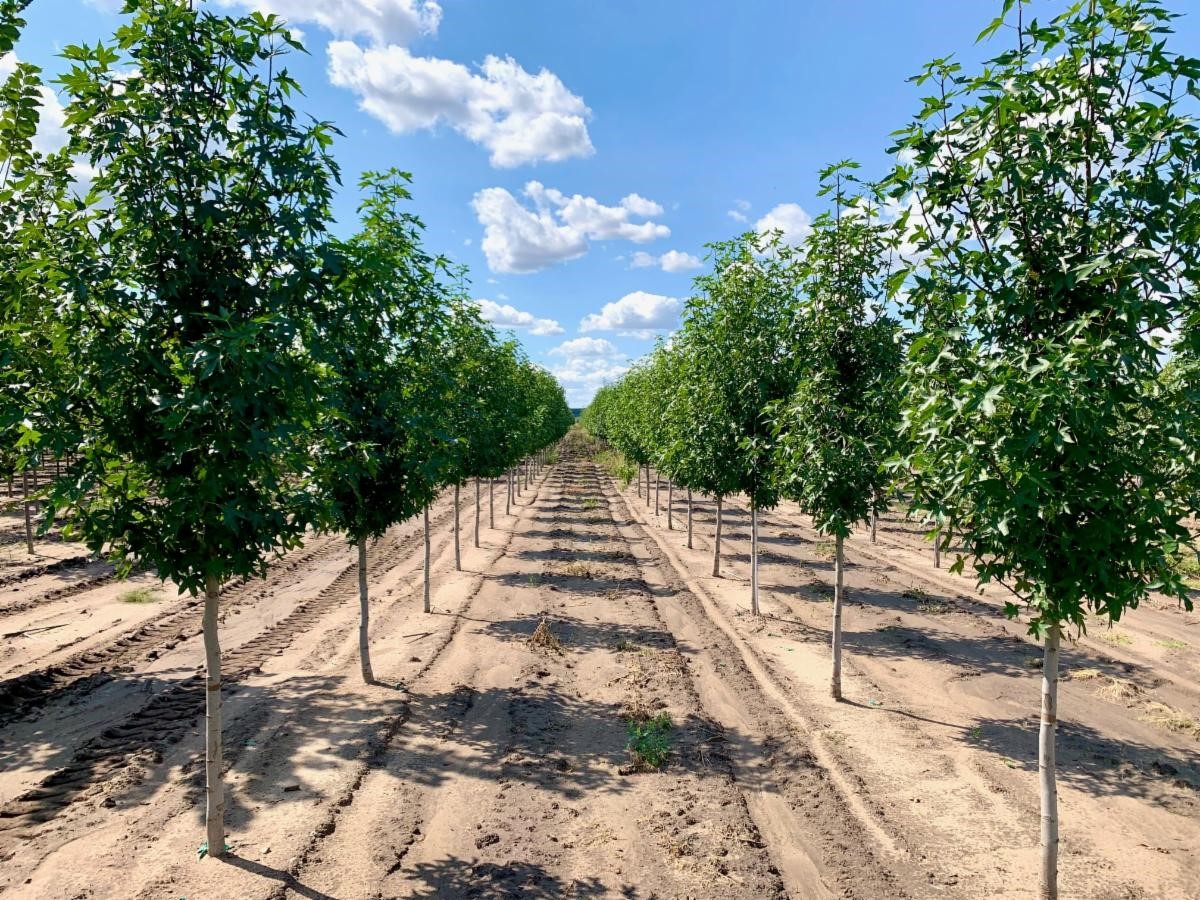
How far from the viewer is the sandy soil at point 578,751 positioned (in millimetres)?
6527

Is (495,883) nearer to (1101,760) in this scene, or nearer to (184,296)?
(184,296)

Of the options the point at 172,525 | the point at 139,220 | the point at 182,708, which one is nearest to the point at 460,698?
the point at 182,708

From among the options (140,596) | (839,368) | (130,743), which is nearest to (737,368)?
(839,368)

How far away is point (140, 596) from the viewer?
16.5m

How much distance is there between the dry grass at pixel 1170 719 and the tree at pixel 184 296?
1244 centimetres

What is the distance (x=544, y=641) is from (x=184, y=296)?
9.49m

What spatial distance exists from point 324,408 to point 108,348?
1696 millimetres

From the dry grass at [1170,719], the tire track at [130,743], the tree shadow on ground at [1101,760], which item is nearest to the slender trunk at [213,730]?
the tire track at [130,743]

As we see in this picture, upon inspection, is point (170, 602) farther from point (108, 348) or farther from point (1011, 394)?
point (1011, 394)

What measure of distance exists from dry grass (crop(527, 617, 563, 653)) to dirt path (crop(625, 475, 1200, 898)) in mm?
3986

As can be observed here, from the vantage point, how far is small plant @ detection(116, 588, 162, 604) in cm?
1623

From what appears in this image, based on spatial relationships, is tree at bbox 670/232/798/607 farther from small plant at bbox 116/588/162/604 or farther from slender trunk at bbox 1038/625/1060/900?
small plant at bbox 116/588/162/604

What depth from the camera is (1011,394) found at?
4957 mm

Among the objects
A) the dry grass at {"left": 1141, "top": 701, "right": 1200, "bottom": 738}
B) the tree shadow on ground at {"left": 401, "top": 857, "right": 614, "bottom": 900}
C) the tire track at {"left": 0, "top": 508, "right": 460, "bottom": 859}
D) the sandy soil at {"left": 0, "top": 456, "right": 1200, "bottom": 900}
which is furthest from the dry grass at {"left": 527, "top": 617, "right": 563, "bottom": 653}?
the dry grass at {"left": 1141, "top": 701, "right": 1200, "bottom": 738}
